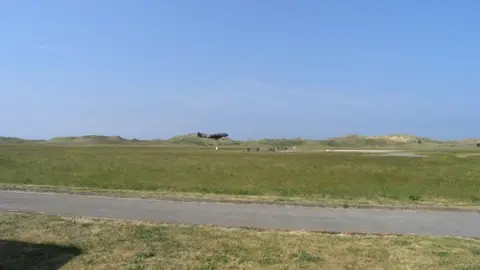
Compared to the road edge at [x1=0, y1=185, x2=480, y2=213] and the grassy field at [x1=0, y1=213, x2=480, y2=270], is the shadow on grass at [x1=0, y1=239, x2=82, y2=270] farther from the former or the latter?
the road edge at [x1=0, y1=185, x2=480, y2=213]

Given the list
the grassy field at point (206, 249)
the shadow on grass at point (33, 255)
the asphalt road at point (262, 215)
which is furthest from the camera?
the asphalt road at point (262, 215)

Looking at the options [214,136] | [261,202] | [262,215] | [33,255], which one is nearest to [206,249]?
[33,255]

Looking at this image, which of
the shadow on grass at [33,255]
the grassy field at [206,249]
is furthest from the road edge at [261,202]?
the shadow on grass at [33,255]

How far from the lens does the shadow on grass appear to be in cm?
798

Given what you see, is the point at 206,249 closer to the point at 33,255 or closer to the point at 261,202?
the point at 33,255

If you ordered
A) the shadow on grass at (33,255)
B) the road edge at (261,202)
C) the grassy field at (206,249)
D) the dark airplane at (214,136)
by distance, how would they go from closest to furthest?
the shadow on grass at (33,255)
the grassy field at (206,249)
the road edge at (261,202)
the dark airplane at (214,136)

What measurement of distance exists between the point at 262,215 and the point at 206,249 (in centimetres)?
488

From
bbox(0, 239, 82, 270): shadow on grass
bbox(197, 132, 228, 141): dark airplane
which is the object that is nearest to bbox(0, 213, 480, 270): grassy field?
bbox(0, 239, 82, 270): shadow on grass

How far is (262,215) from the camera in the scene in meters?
13.8

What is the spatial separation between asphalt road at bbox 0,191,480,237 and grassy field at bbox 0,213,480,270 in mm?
1431

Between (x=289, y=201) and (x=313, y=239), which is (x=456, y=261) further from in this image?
(x=289, y=201)

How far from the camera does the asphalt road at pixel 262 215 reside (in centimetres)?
1205

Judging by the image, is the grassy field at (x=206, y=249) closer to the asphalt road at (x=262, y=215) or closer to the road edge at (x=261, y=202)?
the asphalt road at (x=262, y=215)

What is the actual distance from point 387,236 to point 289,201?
6.36 metres
